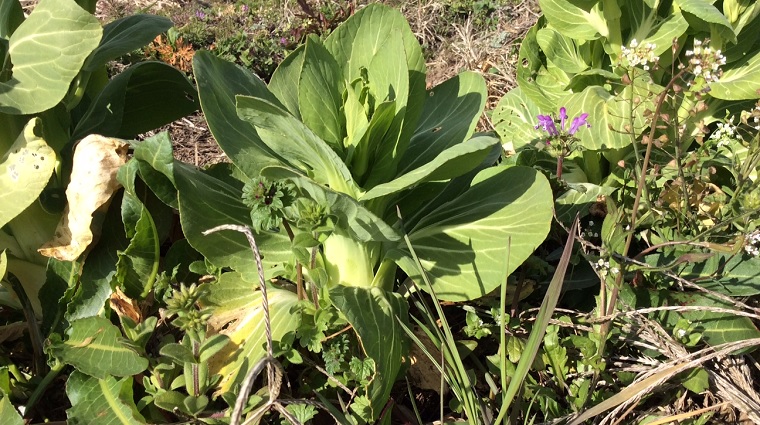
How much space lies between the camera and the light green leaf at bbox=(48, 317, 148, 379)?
160 cm

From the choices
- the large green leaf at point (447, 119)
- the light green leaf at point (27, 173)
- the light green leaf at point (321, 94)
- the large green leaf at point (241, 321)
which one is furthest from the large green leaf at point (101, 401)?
the large green leaf at point (447, 119)

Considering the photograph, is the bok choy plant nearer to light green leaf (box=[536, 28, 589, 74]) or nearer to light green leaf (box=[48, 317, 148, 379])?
light green leaf (box=[48, 317, 148, 379])

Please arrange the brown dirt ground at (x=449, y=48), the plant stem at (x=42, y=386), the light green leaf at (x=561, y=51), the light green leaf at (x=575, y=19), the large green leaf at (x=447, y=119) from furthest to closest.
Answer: the brown dirt ground at (x=449, y=48)
the light green leaf at (x=561, y=51)
the light green leaf at (x=575, y=19)
the large green leaf at (x=447, y=119)
the plant stem at (x=42, y=386)

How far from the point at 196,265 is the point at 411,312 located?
68 cm

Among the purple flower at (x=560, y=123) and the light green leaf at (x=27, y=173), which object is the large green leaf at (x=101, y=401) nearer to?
the light green leaf at (x=27, y=173)

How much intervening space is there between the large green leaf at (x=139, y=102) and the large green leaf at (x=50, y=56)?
1.05 feet

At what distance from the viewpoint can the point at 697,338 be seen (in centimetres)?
179

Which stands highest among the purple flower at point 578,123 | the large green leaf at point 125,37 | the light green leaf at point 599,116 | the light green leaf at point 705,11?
the large green leaf at point 125,37

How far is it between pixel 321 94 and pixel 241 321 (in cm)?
65

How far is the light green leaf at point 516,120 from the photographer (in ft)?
9.20

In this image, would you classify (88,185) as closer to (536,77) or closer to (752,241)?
(752,241)

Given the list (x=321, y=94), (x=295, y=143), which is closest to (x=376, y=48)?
(x=321, y=94)

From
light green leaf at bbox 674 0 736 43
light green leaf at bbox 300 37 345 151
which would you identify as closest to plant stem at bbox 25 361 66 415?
light green leaf at bbox 300 37 345 151

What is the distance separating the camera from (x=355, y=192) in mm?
1696
